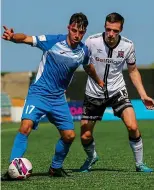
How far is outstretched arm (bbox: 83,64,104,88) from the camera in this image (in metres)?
10.6

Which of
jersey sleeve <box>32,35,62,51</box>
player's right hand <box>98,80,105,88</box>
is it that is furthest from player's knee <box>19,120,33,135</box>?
player's right hand <box>98,80,105,88</box>

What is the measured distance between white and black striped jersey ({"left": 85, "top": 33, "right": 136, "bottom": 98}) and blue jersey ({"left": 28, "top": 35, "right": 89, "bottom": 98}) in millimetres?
990

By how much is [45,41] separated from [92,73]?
1116 mm


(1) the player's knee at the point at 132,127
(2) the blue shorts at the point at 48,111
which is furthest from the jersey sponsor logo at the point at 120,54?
(2) the blue shorts at the point at 48,111

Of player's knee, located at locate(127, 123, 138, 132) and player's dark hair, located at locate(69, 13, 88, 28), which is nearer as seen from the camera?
player's dark hair, located at locate(69, 13, 88, 28)

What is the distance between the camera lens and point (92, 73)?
10633mm

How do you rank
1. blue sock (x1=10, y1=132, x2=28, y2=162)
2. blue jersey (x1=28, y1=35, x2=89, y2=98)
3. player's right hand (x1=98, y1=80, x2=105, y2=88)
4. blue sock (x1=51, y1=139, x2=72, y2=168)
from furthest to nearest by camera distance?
player's right hand (x1=98, y1=80, x2=105, y2=88), blue sock (x1=51, y1=139, x2=72, y2=168), blue jersey (x1=28, y1=35, x2=89, y2=98), blue sock (x1=10, y1=132, x2=28, y2=162)

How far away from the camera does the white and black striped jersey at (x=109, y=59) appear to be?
11.0 metres

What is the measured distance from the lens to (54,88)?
995 cm

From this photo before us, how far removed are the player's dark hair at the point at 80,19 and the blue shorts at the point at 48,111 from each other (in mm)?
1093

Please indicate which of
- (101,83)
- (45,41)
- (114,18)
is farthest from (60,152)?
(114,18)

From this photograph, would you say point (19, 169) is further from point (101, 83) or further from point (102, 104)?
point (102, 104)

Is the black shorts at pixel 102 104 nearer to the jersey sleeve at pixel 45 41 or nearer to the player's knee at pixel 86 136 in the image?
the player's knee at pixel 86 136

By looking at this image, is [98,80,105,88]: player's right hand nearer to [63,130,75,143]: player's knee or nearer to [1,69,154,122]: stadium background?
[63,130,75,143]: player's knee
